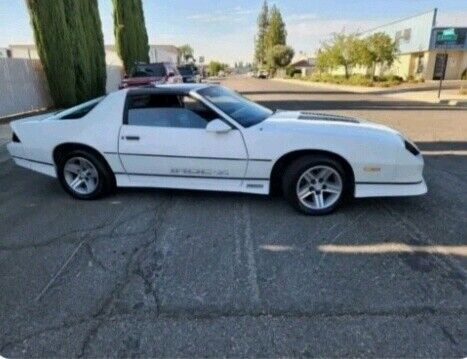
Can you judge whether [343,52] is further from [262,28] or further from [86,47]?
[262,28]

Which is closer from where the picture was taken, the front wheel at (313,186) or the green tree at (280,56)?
the front wheel at (313,186)

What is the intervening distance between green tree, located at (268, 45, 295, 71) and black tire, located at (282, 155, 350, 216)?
76.3 metres

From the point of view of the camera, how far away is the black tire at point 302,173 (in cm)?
394

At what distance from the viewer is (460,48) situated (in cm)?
3838

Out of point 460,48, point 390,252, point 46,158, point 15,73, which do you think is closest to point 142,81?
point 15,73

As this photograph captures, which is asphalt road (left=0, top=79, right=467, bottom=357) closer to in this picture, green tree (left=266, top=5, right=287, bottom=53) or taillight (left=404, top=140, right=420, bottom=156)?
taillight (left=404, top=140, right=420, bottom=156)

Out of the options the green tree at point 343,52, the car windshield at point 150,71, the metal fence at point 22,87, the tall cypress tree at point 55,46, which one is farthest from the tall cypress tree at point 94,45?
the green tree at point 343,52

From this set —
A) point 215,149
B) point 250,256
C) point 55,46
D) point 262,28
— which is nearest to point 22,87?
point 55,46

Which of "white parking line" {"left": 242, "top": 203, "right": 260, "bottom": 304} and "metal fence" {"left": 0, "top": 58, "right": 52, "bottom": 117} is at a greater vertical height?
"metal fence" {"left": 0, "top": 58, "right": 52, "bottom": 117}

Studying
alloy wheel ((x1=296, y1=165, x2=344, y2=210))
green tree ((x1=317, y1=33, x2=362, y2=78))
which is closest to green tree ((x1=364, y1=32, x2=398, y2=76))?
green tree ((x1=317, y1=33, x2=362, y2=78))

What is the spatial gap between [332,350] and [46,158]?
417 cm

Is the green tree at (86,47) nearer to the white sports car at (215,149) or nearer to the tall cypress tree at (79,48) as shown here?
the tall cypress tree at (79,48)

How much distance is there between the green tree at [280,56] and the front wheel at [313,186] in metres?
76.3

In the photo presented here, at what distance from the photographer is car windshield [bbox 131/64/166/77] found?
55.0 feet
